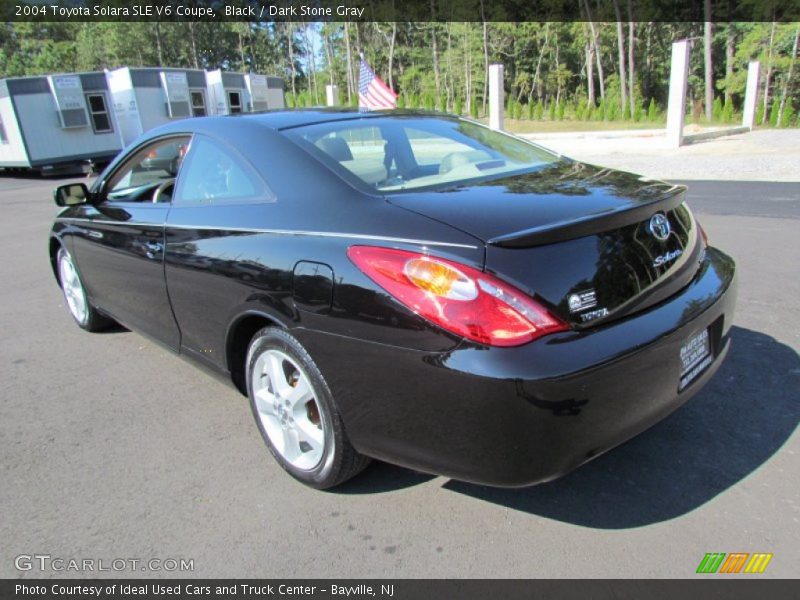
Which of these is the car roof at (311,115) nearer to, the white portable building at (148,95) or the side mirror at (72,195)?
the side mirror at (72,195)

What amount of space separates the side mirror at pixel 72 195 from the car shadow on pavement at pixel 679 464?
3.43m

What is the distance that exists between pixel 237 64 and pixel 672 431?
72.6 m

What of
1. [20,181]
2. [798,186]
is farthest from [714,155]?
[20,181]

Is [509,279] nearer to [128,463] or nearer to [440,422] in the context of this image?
[440,422]

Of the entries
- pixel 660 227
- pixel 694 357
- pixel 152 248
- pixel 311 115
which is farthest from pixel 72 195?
pixel 694 357

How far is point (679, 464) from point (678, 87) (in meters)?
20.0

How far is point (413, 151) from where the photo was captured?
3160 mm

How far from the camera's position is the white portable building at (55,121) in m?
21.1

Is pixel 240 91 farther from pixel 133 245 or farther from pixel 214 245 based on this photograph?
pixel 214 245

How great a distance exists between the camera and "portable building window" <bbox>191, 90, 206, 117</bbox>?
2636cm

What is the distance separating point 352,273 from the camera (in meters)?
2.19

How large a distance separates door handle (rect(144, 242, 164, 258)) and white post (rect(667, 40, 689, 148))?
1989 centimetres

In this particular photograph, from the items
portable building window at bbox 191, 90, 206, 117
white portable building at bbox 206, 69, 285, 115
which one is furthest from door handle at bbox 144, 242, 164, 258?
portable building window at bbox 191, 90, 206, 117

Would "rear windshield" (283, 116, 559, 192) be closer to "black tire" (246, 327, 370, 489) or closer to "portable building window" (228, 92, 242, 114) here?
"black tire" (246, 327, 370, 489)
